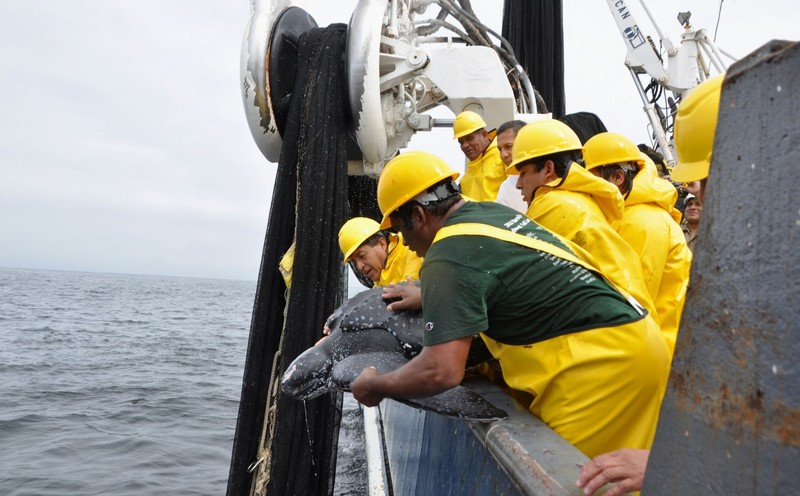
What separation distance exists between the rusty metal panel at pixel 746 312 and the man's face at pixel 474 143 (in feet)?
14.1

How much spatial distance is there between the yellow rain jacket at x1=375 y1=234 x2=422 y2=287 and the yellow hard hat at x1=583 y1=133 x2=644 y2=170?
49.1 inches

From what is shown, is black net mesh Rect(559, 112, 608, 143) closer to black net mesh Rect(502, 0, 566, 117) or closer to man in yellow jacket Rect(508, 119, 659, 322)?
black net mesh Rect(502, 0, 566, 117)

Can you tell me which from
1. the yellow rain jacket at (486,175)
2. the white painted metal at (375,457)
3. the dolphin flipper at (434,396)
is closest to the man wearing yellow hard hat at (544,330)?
the dolphin flipper at (434,396)

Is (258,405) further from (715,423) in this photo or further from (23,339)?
(23,339)

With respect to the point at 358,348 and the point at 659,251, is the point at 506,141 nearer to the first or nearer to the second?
the point at 659,251

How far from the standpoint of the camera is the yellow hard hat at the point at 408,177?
2.22m

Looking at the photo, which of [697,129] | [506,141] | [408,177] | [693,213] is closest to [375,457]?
[506,141]

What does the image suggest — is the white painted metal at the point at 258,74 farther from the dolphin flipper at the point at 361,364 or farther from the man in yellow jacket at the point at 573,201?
the dolphin flipper at the point at 361,364

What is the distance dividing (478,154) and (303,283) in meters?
1.91

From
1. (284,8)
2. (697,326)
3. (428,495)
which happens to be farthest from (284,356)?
(697,326)

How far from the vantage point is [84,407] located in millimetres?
12281

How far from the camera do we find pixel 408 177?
224cm

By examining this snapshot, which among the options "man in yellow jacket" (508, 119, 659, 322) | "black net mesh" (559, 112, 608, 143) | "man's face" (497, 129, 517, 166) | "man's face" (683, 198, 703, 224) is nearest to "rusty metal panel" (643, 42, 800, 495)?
"man in yellow jacket" (508, 119, 659, 322)

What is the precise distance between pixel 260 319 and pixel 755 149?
4133mm
